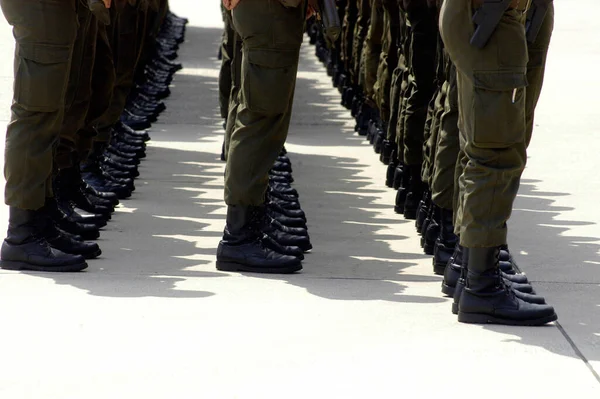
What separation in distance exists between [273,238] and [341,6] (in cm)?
571

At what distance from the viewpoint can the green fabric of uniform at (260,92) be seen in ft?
18.3

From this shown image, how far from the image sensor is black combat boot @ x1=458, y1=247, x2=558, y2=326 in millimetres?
4949

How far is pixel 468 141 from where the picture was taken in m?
4.89

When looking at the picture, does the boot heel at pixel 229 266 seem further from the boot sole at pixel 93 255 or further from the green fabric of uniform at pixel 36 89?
the green fabric of uniform at pixel 36 89

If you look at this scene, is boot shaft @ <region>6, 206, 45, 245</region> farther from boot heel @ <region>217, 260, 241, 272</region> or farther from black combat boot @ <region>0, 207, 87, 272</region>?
boot heel @ <region>217, 260, 241, 272</region>

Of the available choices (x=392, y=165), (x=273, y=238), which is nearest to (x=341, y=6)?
(x=392, y=165)

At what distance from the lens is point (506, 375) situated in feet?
14.3

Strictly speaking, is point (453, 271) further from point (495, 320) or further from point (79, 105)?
point (79, 105)

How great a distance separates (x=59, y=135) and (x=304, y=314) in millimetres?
1370

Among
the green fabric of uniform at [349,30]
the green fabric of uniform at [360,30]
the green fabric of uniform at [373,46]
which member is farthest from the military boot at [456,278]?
Result: the green fabric of uniform at [349,30]

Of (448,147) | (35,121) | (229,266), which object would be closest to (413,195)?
(448,147)

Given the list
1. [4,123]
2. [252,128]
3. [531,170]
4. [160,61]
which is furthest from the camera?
[160,61]

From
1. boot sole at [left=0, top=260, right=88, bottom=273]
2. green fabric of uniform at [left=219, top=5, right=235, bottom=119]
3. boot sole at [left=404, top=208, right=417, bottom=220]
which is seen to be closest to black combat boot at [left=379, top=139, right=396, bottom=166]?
green fabric of uniform at [left=219, top=5, right=235, bottom=119]

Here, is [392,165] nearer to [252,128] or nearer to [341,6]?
[252,128]
